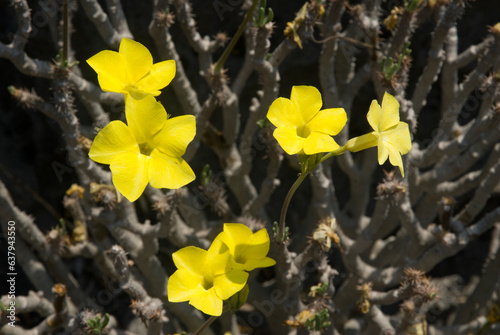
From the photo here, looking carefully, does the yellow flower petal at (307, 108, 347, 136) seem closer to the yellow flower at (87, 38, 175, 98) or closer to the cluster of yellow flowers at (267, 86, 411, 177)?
the cluster of yellow flowers at (267, 86, 411, 177)

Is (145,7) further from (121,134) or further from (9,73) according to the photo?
(121,134)

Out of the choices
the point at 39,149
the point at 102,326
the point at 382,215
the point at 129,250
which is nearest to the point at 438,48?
the point at 382,215

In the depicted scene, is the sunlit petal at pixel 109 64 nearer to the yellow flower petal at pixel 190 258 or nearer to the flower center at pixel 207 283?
the yellow flower petal at pixel 190 258
